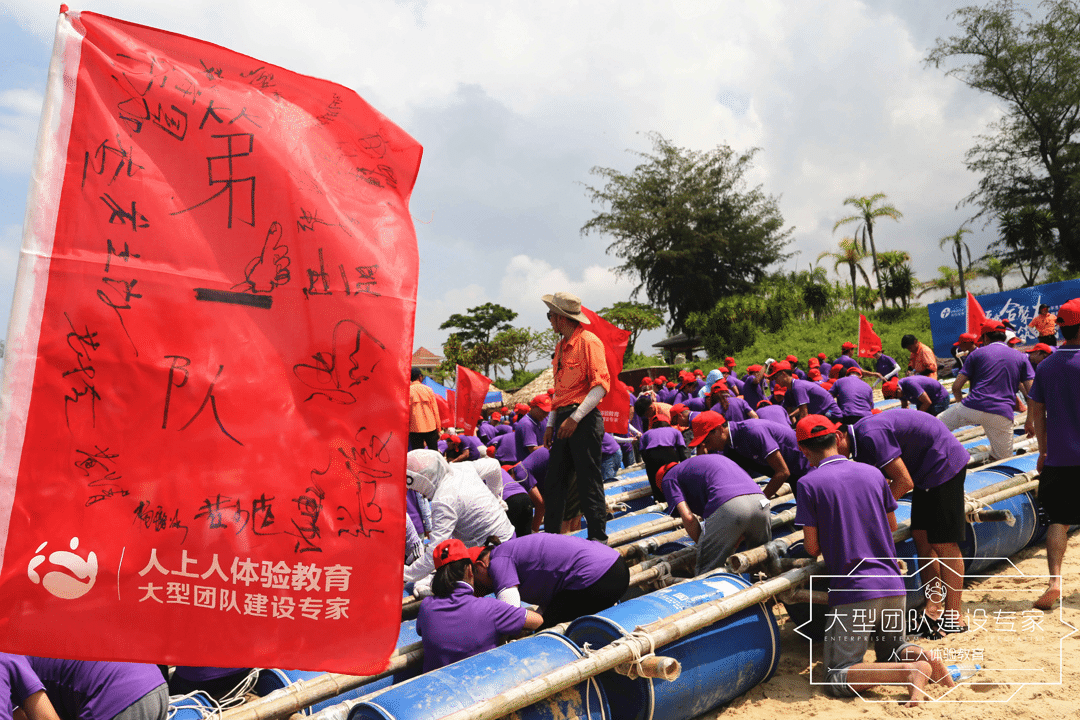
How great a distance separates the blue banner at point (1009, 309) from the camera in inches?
624

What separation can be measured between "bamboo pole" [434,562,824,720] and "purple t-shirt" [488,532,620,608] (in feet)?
2.44

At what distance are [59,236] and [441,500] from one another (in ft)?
11.4

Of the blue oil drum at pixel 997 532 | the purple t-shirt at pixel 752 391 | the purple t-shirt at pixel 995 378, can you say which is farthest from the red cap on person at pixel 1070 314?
the purple t-shirt at pixel 752 391

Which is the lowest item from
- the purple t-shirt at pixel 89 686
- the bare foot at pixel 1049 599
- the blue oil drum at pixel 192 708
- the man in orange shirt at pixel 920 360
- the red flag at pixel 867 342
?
the blue oil drum at pixel 192 708

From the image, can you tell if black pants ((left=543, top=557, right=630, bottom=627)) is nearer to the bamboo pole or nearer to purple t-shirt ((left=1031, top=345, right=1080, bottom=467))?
the bamboo pole

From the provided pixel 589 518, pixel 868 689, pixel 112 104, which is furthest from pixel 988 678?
pixel 112 104

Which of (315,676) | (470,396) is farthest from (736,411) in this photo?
(315,676)

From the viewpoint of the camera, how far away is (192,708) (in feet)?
11.6

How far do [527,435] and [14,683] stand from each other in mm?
7771

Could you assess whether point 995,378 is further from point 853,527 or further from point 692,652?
point 692,652

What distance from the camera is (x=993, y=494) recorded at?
18.4 feet

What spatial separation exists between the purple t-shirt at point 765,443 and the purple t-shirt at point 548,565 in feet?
7.72
